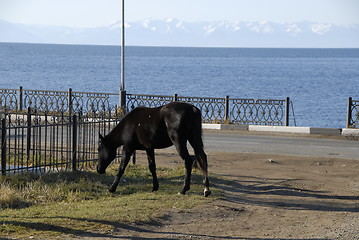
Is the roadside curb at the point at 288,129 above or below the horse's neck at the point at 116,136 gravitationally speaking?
below

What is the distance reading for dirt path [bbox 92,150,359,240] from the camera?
37.1 ft

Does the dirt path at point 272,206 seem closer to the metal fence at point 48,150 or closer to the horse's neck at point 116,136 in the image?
the metal fence at point 48,150

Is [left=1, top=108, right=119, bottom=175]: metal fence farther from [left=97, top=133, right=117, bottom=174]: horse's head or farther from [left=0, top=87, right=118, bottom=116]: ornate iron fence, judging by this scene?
[left=0, top=87, right=118, bottom=116]: ornate iron fence

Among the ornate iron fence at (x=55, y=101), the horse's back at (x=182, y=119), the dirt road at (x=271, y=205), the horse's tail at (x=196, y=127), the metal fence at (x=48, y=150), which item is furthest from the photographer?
the ornate iron fence at (x=55, y=101)

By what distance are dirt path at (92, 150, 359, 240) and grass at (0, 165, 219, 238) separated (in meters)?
0.44

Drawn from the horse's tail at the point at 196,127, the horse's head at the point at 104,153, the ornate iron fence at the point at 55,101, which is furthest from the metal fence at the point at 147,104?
the horse's tail at the point at 196,127

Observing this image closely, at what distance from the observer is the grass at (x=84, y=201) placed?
1092cm

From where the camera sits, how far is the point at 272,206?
1373 centimetres

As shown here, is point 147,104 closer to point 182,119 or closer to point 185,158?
point 185,158

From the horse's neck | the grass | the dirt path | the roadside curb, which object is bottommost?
the dirt path

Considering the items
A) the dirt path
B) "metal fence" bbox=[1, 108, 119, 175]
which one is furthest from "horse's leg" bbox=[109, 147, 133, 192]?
"metal fence" bbox=[1, 108, 119, 175]

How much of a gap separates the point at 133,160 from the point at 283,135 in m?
11.3

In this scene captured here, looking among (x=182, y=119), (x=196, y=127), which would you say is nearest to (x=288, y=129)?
(x=196, y=127)

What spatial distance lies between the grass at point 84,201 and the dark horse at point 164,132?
0.55 m
